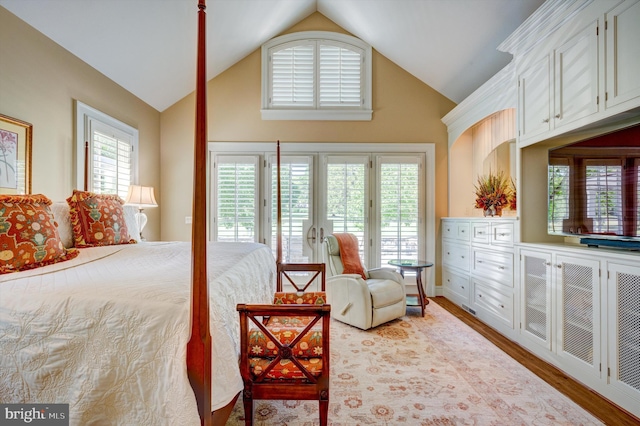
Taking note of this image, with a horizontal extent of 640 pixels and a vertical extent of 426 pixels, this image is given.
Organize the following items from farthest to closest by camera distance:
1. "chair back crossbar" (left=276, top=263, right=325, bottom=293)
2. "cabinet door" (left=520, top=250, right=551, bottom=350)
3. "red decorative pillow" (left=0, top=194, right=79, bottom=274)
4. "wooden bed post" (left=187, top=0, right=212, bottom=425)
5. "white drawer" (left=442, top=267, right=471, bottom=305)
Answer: "white drawer" (left=442, top=267, right=471, bottom=305), "chair back crossbar" (left=276, top=263, right=325, bottom=293), "cabinet door" (left=520, top=250, right=551, bottom=350), "red decorative pillow" (left=0, top=194, right=79, bottom=274), "wooden bed post" (left=187, top=0, right=212, bottom=425)

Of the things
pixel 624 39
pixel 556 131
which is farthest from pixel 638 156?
pixel 624 39

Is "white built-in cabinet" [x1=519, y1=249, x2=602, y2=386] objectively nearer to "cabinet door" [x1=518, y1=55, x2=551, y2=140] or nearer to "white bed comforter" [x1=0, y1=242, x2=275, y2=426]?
"cabinet door" [x1=518, y1=55, x2=551, y2=140]

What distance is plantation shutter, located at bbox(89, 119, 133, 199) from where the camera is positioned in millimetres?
3066

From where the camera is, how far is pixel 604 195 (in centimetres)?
206

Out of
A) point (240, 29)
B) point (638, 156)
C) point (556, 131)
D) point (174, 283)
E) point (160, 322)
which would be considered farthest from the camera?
point (240, 29)

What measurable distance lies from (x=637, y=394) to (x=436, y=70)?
3.79 metres

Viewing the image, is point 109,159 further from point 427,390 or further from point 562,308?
point 562,308

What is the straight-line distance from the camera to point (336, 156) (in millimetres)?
4340

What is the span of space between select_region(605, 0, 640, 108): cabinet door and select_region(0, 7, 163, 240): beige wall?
4132mm

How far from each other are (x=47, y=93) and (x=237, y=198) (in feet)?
7.44

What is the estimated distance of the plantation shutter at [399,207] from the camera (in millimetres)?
4309

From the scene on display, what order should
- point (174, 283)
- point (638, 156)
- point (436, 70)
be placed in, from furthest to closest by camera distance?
point (436, 70)
point (638, 156)
point (174, 283)

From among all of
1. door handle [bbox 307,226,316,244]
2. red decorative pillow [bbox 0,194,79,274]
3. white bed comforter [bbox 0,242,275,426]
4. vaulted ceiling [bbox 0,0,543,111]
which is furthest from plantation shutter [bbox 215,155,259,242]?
white bed comforter [bbox 0,242,275,426]

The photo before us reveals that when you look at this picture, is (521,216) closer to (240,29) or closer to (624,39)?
(624,39)
